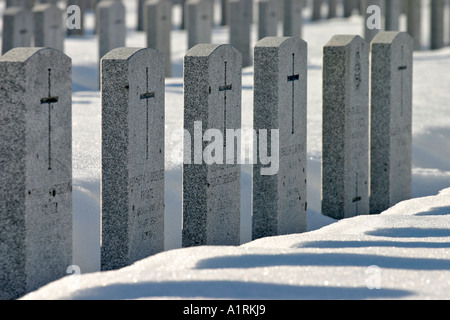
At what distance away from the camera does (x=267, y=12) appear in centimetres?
1571

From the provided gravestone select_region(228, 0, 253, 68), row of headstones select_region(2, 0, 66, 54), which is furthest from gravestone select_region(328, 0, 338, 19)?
row of headstones select_region(2, 0, 66, 54)

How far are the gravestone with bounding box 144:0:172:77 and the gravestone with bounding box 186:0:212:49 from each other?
0.81m

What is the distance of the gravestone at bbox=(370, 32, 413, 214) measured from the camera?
7.71 metres

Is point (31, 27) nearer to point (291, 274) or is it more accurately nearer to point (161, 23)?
point (161, 23)

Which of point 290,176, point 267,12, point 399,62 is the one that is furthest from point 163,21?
point 290,176

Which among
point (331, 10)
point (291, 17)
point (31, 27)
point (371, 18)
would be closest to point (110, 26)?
point (31, 27)

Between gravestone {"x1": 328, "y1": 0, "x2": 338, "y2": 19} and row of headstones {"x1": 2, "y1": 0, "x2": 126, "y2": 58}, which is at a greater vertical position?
gravestone {"x1": 328, "y1": 0, "x2": 338, "y2": 19}

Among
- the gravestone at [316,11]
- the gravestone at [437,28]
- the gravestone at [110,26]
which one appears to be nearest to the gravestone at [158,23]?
the gravestone at [110,26]

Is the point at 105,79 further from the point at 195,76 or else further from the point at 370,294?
the point at 370,294

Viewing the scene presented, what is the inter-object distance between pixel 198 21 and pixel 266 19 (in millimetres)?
1267

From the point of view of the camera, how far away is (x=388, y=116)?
7.76m

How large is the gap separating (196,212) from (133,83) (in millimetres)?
1000

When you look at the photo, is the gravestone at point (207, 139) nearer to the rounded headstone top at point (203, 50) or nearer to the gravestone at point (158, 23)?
the rounded headstone top at point (203, 50)

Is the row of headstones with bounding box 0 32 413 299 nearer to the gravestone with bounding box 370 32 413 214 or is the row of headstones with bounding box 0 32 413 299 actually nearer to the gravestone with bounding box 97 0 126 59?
the gravestone with bounding box 370 32 413 214
